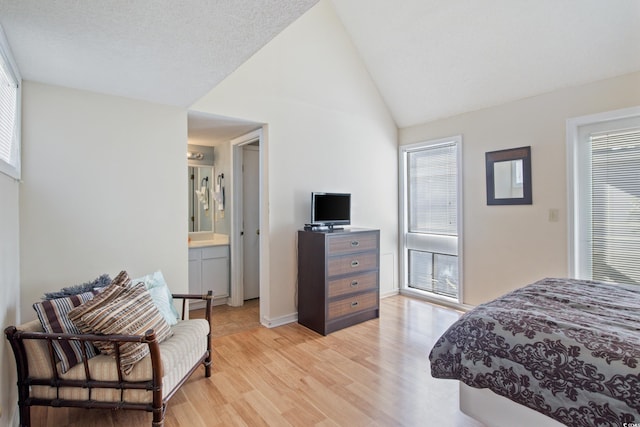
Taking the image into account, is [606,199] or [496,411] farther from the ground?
[606,199]

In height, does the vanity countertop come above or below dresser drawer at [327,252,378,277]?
above

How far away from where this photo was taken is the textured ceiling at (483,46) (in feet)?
8.79

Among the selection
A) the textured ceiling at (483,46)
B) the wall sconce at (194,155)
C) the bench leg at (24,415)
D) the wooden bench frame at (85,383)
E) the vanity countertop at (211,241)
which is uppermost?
the textured ceiling at (483,46)

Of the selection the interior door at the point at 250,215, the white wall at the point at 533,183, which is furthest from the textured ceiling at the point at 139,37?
→ the white wall at the point at 533,183

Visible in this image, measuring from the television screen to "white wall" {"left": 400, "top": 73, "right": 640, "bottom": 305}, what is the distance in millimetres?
1514

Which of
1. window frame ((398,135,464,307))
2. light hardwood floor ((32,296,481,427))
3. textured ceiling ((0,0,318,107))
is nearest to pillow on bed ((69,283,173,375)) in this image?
light hardwood floor ((32,296,481,427))

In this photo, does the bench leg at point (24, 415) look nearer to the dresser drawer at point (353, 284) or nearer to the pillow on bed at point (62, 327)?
the pillow on bed at point (62, 327)

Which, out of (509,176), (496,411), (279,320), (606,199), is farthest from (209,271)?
(606,199)

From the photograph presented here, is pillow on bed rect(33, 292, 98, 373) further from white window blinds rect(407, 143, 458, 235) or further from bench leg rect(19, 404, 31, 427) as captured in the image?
white window blinds rect(407, 143, 458, 235)

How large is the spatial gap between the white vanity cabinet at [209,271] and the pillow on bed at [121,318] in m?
2.02

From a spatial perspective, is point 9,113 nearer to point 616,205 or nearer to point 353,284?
point 353,284

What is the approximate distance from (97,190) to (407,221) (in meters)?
3.80

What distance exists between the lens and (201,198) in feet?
14.8

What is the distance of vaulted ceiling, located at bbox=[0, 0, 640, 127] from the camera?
1410mm
